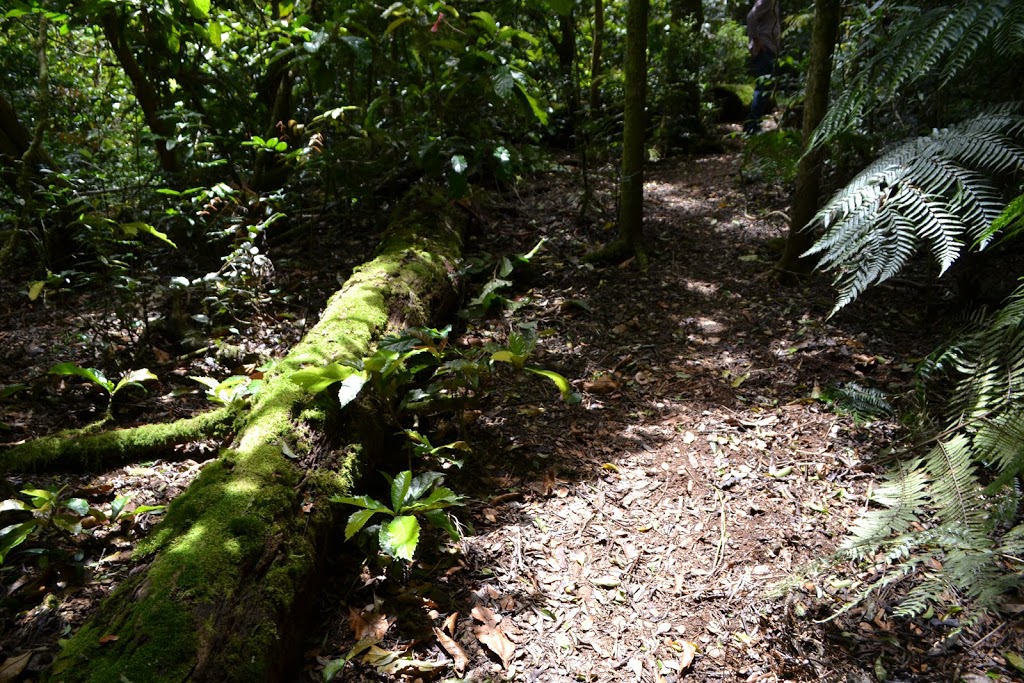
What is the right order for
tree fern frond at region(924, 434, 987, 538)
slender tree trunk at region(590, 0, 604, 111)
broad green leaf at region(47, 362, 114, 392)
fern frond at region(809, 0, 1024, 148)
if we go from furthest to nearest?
slender tree trunk at region(590, 0, 604, 111), broad green leaf at region(47, 362, 114, 392), fern frond at region(809, 0, 1024, 148), tree fern frond at region(924, 434, 987, 538)

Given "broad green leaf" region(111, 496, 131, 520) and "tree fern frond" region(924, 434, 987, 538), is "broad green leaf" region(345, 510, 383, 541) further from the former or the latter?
"tree fern frond" region(924, 434, 987, 538)

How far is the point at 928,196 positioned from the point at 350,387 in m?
2.39

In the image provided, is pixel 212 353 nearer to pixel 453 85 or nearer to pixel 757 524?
pixel 453 85

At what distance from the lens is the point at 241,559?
1.99m

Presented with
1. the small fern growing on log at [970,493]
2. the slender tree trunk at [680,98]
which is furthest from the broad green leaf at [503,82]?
the slender tree trunk at [680,98]

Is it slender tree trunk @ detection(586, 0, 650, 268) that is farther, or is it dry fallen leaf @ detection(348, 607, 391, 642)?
slender tree trunk @ detection(586, 0, 650, 268)

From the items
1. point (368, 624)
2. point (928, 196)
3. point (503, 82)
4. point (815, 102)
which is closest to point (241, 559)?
point (368, 624)

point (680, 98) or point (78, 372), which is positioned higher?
point (680, 98)

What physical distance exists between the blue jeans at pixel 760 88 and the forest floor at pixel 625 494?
4076 millimetres

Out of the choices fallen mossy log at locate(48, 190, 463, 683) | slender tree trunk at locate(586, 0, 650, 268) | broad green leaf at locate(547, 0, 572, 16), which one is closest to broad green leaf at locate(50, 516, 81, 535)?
fallen mossy log at locate(48, 190, 463, 683)

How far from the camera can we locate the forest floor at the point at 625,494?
204 centimetres

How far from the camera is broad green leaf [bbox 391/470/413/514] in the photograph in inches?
91.9

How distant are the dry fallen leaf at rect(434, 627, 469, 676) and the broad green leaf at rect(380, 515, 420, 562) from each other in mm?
298

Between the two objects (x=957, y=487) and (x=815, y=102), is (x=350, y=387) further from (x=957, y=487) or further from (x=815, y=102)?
(x=815, y=102)
